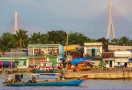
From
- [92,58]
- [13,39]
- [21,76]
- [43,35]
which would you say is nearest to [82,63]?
[92,58]

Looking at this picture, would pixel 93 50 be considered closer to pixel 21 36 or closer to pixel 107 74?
pixel 21 36

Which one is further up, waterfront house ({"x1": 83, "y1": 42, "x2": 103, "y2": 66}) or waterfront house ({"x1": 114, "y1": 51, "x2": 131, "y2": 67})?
waterfront house ({"x1": 83, "y1": 42, "x2": 103, "y2": 66})

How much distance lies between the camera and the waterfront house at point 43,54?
240ft

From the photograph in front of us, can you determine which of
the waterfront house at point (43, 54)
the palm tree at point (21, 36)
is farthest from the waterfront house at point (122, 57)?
the palm tree at point (21, 36)

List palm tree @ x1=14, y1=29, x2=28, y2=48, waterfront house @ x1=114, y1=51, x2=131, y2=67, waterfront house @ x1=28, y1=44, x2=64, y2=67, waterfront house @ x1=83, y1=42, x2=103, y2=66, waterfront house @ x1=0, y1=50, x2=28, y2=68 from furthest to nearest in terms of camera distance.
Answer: palm tree @ x1=14, y1=29, x2=28, y2=48 → waterfront house @ x1=83, y1=42, x2=103, y2=66 → waterfront house @ x1=28, y1=44, x2=64, y2=67 → waterfront house @ x1=0, y1=50, x2=28, y2=68 → waterfront house @ x1=114, y1=51, x2=131, y2=67

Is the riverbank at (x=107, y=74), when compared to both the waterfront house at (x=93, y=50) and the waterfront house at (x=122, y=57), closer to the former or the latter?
the waterfront house at (x=122, y=57)

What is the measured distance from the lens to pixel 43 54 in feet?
241

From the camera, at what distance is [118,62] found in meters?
71.9

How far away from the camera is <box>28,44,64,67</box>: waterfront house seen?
240ft

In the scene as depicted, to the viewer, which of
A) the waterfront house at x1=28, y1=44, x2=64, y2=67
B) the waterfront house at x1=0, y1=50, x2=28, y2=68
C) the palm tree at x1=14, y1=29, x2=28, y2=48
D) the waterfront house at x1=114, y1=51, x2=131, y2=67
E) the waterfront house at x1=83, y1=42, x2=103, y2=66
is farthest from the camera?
the palm tree at x1=14, y1=29, x2=28, y2=48

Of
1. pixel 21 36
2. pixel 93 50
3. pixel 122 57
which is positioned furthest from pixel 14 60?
pixel 122 57

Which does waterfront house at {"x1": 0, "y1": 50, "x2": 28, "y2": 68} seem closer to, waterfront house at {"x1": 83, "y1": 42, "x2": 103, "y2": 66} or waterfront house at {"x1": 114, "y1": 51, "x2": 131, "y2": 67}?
waterfront house at {"x1": 83, "y1": 42, "x2": 103, "y2": 66}

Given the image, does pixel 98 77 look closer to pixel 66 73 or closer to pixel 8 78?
pixel 66 73

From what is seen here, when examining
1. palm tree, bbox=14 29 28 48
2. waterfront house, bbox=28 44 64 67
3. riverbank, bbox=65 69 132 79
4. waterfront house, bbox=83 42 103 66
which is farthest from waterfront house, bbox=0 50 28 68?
riverbank, bbox=65 69 132 79
